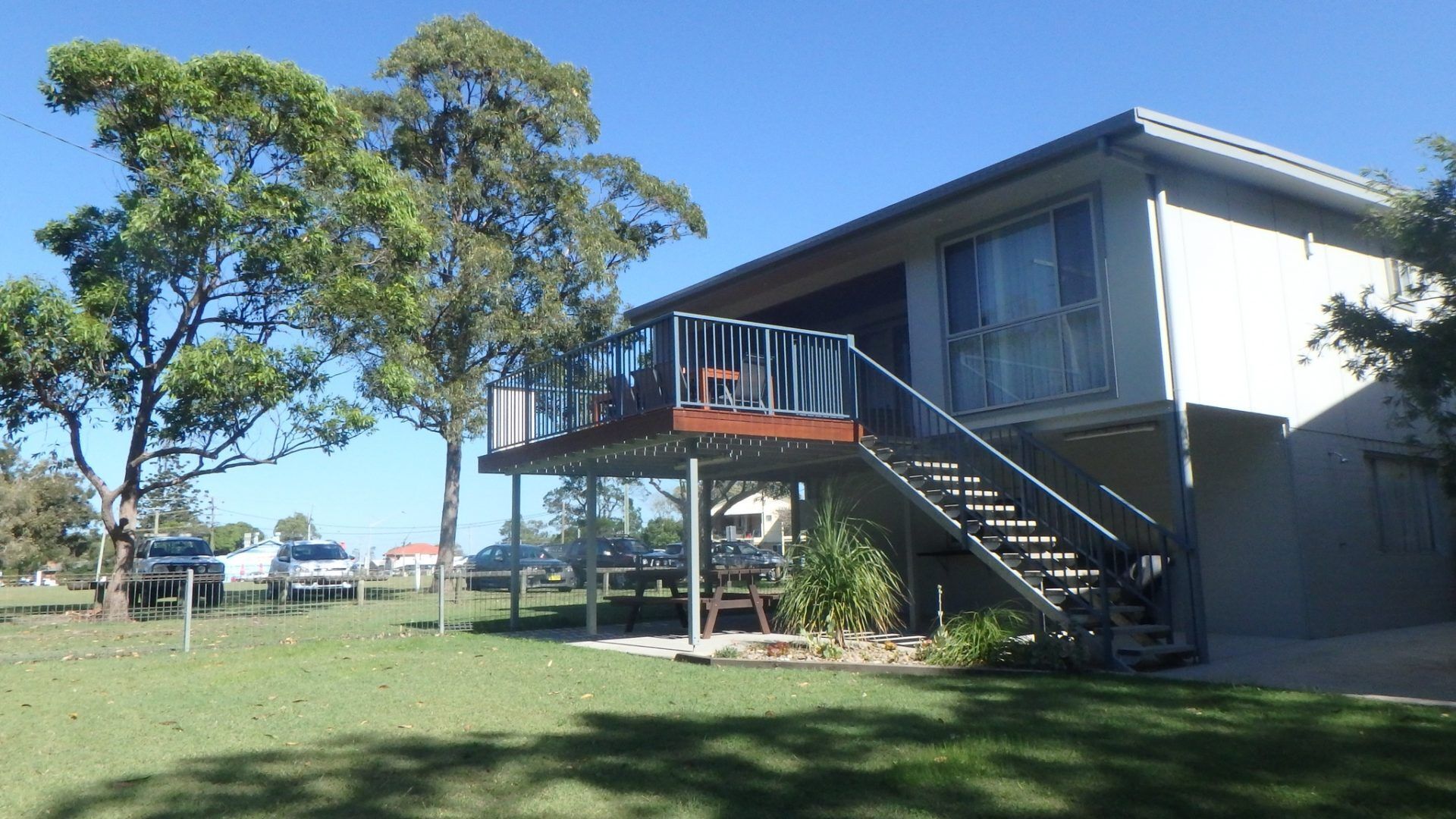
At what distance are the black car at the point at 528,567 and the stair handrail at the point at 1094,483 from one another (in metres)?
9.40

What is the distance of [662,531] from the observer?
61.0m

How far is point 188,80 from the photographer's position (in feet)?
56.9

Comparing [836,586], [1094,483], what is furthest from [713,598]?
[1094,483]

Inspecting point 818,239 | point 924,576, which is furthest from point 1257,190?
point 924,576

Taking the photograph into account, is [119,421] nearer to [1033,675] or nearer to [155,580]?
[155,580]

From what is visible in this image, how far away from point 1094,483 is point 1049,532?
0.78 metres

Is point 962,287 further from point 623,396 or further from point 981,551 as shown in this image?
point 623,396

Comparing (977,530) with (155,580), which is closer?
(977,530)

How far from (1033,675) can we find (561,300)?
21.0m

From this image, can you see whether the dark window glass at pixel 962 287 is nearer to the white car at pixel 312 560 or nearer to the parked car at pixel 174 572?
the parked car at pixel 174 572

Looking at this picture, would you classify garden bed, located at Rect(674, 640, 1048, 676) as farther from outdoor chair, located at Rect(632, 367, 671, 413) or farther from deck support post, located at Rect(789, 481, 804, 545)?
deck support post, located at Rect(789, 481, 804, 545)

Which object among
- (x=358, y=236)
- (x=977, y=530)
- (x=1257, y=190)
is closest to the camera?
(x=977, y=530)

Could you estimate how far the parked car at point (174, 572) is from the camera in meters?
14.4

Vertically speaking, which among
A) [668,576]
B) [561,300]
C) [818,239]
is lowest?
[668,576]
